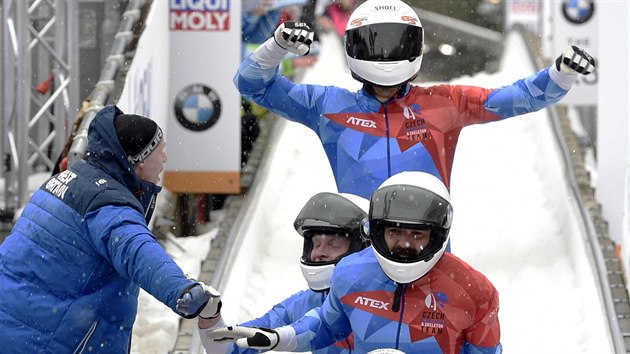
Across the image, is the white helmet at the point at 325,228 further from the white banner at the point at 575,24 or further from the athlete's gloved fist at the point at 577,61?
the white banner at the point at 575,24

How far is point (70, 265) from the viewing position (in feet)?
17.3

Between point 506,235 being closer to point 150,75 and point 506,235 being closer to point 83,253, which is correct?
point 150,75

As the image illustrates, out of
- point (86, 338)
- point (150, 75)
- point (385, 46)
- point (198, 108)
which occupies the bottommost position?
point (198, 108)

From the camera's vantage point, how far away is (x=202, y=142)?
10617mm

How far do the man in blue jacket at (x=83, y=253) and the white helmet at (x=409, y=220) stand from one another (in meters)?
0.78

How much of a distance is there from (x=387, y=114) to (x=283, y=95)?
20.8 inches

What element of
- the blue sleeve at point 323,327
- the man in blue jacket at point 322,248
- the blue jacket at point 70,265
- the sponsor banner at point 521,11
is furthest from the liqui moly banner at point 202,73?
the sponsor banner at point 521,11

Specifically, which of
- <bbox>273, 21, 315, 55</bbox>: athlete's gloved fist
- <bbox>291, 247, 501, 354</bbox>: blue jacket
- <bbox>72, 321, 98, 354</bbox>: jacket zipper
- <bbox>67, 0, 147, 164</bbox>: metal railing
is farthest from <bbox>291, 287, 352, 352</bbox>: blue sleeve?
<bbox>67, 0, 147, 164</bbox>: metal railing

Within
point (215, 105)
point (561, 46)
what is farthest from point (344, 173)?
point (561, 46)

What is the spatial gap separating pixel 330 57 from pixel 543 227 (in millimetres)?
7850

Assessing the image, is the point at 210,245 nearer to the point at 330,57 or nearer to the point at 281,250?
the point at 281,250

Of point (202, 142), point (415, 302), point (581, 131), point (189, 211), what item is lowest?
point (581, 131)

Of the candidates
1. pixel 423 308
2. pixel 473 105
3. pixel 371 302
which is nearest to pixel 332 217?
pixel 371 302

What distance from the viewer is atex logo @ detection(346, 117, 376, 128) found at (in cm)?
669
